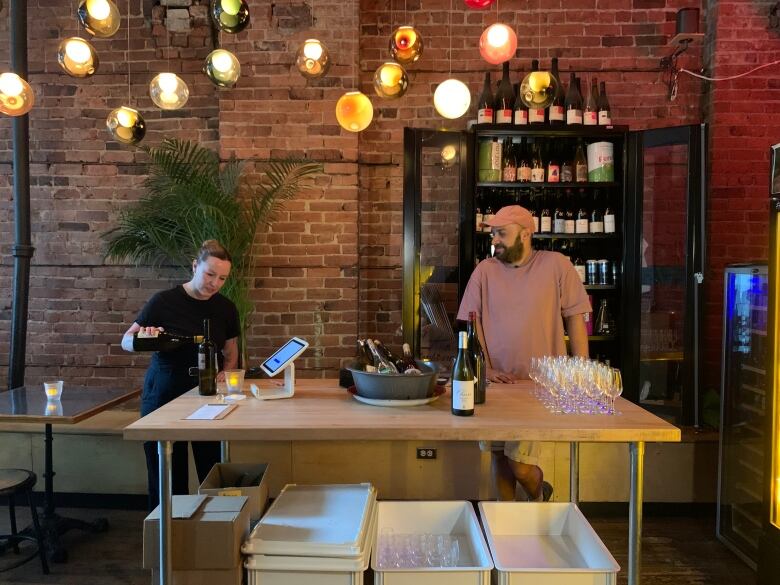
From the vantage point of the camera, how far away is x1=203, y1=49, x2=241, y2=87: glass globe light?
2.72 m

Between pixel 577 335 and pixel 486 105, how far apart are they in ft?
5.72

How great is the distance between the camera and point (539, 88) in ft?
9.07

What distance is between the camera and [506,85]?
13.0 feet

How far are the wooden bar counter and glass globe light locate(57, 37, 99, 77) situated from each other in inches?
62.3

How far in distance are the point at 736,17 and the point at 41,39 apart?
15.2ft

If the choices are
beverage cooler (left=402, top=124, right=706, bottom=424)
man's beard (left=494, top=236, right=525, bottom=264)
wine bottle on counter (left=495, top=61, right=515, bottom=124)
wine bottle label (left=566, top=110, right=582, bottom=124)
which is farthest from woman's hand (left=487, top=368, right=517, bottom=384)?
wine bottle on counter (left=495, top=61, right=515, bottom=124)

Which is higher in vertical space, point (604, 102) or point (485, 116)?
point (604, 102)

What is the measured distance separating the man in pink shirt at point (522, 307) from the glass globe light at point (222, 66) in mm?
1379

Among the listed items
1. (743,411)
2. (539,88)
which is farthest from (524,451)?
(539,88)

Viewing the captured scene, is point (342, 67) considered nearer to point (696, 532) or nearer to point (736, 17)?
point (736, 17)

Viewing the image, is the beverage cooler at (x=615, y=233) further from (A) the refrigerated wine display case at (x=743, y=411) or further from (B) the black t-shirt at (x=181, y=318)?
(B) the black t-shirt at (x=181, y=318)

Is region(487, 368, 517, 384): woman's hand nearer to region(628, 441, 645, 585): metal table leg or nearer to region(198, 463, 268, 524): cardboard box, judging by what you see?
region(628, 441, 645, 585): metal table leg

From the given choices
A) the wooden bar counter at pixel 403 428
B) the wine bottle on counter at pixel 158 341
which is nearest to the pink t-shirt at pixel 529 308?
the wooden bar counter at pixel 403 428

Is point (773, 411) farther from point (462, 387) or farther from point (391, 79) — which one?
point (391, 79)
